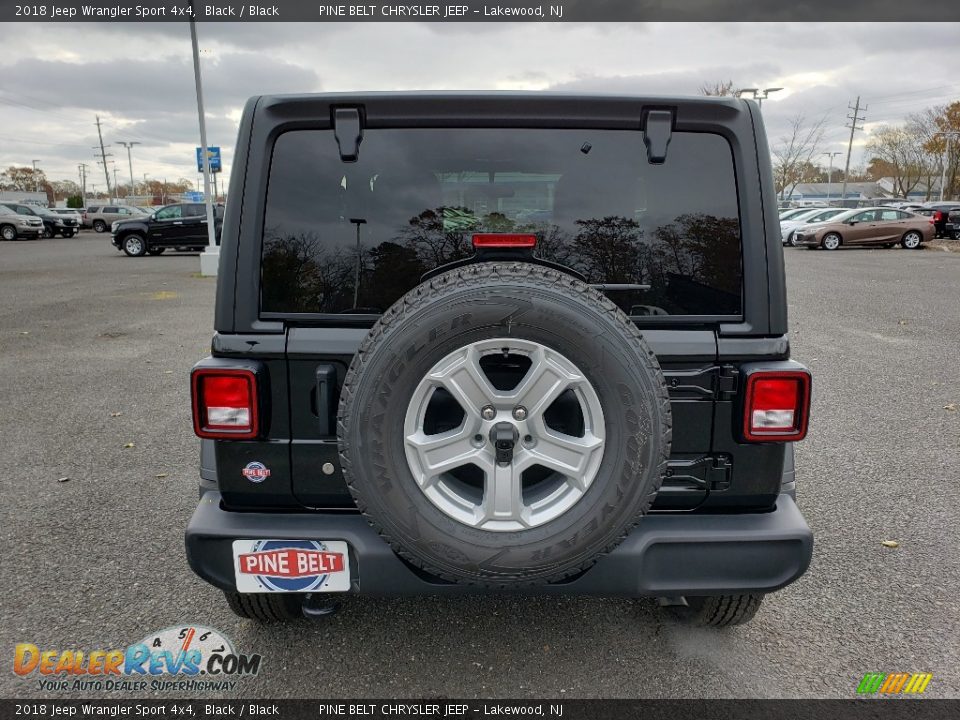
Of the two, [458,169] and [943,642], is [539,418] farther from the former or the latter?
[943,642]

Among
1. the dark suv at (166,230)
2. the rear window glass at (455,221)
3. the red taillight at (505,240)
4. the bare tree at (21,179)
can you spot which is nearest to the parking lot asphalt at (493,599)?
the rear window glass at (455,221)

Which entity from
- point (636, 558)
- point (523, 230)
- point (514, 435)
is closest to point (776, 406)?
point (636, 558)

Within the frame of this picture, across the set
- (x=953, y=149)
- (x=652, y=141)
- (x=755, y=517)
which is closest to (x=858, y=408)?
(x=755, y=517)

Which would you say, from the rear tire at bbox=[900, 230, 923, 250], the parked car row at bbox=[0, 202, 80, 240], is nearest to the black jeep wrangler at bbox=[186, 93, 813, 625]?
the rear tire at bbox=[900, 230, 923, 250]

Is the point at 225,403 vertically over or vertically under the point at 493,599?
over

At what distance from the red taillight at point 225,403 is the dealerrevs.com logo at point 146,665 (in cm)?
93

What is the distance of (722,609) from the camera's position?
2506 mm

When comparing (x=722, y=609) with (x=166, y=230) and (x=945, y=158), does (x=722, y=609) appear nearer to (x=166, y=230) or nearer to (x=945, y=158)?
(x=166, y=230)

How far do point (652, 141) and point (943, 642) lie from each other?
2.22 meters

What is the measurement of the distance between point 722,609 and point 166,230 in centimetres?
2281

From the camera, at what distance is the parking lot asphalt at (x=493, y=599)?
236 cm

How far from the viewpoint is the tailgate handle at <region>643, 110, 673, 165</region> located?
2.06 meters

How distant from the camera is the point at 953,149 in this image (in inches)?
2485

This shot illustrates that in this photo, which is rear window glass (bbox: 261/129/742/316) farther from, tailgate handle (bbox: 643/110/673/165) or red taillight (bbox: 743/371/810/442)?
red taillight (bbox: 743/371/810/442)
